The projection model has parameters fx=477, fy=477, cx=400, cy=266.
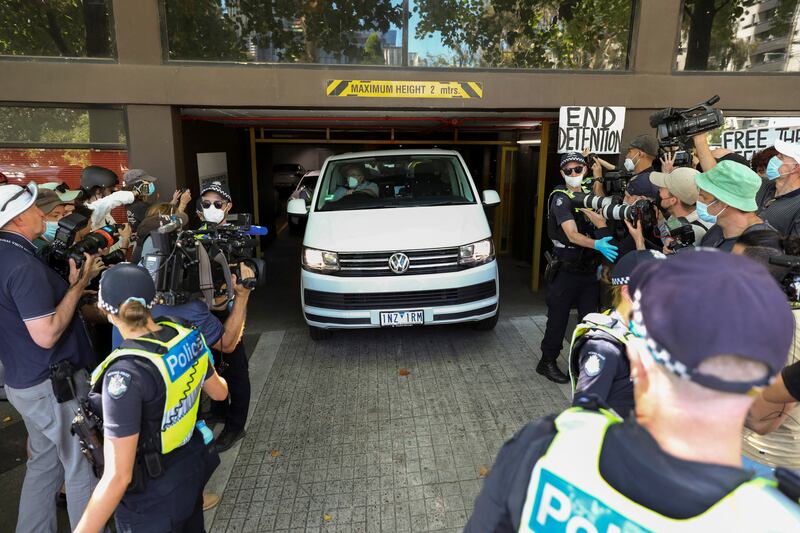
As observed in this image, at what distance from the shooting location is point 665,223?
12.3 feet

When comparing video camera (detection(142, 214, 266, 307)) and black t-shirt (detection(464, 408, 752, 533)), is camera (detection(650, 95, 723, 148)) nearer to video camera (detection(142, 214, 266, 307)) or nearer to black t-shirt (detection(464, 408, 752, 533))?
video camera (detection(142, 214, 266, 307))

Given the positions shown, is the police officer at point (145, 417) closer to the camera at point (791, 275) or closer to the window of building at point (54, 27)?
the camera at point (791, 275)

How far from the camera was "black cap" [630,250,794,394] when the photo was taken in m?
0.81

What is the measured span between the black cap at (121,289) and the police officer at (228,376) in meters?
1.56

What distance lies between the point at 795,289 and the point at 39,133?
21.4ft

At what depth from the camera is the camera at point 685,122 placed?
3.67 m

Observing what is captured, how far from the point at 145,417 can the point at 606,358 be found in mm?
1794

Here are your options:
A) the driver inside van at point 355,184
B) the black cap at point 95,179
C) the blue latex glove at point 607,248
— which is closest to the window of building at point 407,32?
the driver inside van at point 355,184

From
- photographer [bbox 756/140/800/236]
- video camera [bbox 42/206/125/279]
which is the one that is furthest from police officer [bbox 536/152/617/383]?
video camera [bbox 42/206/125/279]

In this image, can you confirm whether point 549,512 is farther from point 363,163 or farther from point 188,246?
point 363,163

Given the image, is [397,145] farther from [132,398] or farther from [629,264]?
[132,398]

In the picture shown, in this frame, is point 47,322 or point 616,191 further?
point 616,191

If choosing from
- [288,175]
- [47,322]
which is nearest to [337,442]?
[47,322]

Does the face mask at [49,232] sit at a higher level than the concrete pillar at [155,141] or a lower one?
lower
